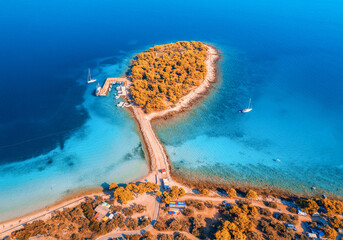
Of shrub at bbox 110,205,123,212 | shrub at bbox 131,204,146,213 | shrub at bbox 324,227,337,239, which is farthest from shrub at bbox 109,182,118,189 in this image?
shrub at bbox 324,227,337,239

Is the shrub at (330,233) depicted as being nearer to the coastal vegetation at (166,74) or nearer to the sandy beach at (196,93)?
the sandy beach at (196,93)

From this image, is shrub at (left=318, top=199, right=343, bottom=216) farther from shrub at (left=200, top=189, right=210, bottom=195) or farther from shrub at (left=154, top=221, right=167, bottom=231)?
shrub at (left=154, top=221, right=167, bottom=231)

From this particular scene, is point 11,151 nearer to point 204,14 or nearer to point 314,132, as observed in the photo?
point 314,132

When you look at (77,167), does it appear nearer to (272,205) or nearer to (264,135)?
(272,205)

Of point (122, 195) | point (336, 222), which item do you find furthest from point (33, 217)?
point (336, 222)

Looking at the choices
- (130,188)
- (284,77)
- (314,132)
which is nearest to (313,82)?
(284,77)
